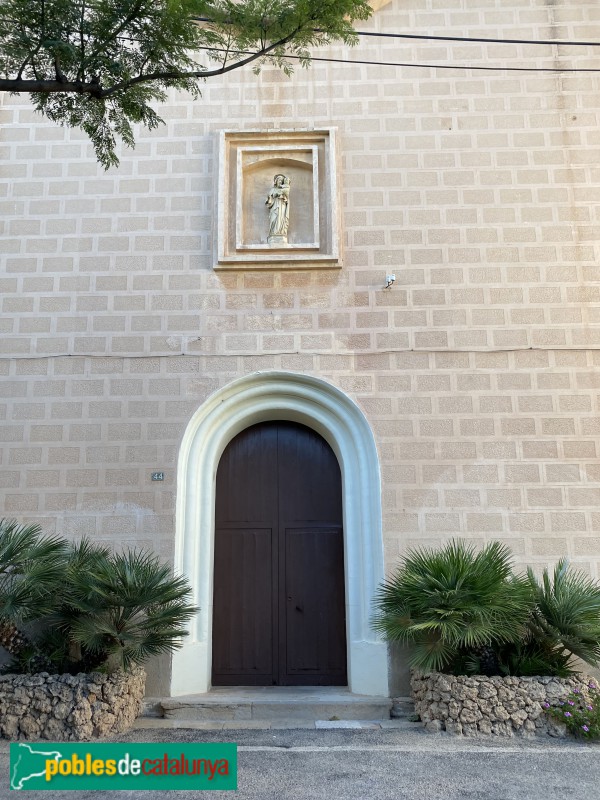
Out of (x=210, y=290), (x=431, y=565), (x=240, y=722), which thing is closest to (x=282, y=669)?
(x=240, y=722)

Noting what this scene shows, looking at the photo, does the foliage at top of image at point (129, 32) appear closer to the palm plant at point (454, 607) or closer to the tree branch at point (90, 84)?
the tree branch at point (90, 84)

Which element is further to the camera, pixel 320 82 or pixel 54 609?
pixel 320 82

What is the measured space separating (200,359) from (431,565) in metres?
3.33

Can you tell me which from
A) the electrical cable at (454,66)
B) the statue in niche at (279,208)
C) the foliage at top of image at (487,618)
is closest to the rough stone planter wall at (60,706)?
the foliage at top of image at (487,618)

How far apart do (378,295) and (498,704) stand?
4.33m

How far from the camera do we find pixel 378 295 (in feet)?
28.2

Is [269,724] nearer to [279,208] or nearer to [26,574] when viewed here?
[26,574]

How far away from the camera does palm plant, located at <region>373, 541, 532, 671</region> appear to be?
643cm

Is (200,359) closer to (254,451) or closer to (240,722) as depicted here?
(254,451)

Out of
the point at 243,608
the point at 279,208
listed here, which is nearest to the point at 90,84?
the point at 279,208

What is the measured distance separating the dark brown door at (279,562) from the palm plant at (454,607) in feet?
4.31

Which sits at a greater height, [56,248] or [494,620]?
[56,248]

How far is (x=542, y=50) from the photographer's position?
367 inches

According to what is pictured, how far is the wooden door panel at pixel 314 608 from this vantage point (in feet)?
26.9
